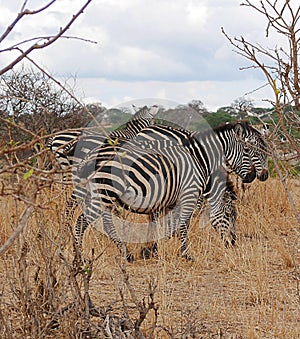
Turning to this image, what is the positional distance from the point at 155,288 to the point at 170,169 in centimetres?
286

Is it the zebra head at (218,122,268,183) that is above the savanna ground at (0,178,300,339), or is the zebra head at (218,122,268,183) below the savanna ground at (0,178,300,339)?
above

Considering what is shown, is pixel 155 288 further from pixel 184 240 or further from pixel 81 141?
pixel 81 141

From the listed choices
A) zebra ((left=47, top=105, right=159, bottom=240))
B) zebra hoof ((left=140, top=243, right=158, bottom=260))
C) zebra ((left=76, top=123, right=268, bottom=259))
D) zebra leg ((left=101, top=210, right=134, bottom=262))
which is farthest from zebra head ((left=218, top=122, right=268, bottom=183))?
zebra leg ((left=101, top=210, right=134, bottom=262))

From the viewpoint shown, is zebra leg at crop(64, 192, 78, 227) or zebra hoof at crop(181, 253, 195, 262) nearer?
zebra leg at crop(64, 192, 78, 227)

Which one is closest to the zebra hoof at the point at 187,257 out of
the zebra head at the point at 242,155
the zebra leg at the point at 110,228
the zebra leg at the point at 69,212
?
the zebra leg at the point at 110,228

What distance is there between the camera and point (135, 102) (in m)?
8.92

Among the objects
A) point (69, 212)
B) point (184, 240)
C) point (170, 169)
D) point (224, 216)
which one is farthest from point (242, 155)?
point (69, 212)

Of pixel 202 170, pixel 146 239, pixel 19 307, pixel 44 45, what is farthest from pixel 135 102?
pixel 44 45

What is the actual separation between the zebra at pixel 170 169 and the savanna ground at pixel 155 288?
0.82ft

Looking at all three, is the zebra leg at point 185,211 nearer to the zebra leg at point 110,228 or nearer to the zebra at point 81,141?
the zebra leg at point 110,228

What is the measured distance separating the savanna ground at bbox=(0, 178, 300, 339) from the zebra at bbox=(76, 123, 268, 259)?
0.82 ft

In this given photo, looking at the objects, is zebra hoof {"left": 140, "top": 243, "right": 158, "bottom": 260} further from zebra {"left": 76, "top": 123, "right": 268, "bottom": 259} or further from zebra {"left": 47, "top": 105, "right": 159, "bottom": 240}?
zebra {"left": 47, "top": 105, "right": 159, "bottom": 240}

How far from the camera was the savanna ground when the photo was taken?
2.30 m

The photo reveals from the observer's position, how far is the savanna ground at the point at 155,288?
2305 millimetres
